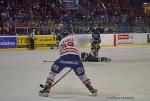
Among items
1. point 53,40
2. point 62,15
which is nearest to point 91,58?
point 53,40

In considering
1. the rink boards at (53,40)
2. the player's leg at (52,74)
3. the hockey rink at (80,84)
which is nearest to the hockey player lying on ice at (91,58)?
the hockey rink at (80,84)

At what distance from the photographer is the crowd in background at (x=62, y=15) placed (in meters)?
25.6

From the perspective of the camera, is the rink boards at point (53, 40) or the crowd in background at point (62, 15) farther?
the crowd in background at point (62, 15)

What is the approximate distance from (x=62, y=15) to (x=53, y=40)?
2.79m

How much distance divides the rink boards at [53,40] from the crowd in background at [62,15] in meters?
0.55

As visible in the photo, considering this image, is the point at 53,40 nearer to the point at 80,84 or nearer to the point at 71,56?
the point at 80,84

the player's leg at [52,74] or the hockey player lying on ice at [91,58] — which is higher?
the player's leg at [52,74]

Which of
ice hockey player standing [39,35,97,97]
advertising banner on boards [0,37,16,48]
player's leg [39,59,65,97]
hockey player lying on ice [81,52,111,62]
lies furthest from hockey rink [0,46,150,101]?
advertising banner on boards [0,37,16,48]

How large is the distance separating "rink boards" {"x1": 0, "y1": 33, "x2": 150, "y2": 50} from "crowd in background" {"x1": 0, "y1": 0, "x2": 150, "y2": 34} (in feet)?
1.81

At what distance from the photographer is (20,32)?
2555cm

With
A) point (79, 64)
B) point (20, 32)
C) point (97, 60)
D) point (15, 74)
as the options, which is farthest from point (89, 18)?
point (79, 64)

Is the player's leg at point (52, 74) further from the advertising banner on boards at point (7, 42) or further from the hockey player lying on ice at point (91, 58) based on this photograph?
the advertising banner on boards at point (7, 42)

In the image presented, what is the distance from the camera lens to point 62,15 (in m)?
28.5

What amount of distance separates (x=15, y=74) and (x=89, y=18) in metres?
15.7
